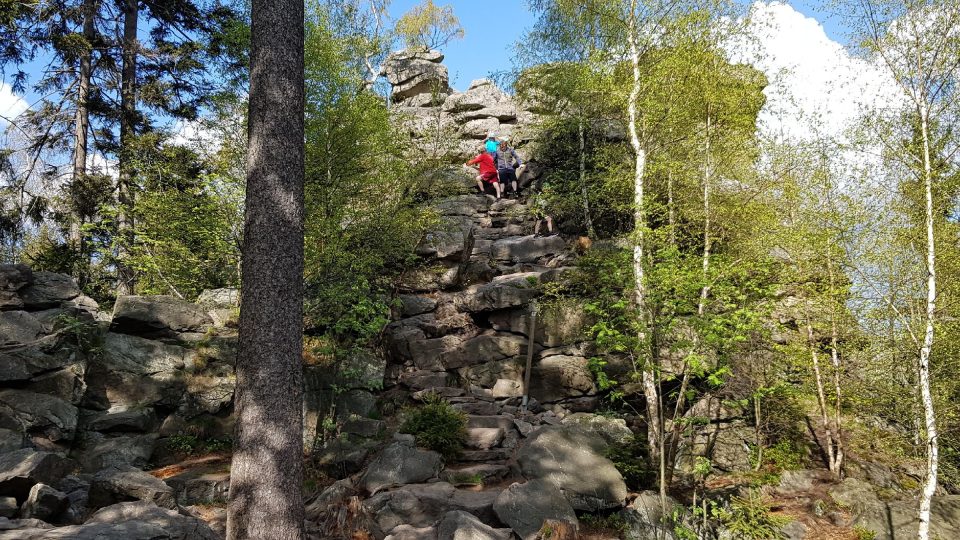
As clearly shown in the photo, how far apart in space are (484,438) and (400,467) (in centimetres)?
205

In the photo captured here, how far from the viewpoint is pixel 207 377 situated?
9.77 m

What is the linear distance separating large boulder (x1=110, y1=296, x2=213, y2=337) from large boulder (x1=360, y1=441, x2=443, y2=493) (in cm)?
→ 522

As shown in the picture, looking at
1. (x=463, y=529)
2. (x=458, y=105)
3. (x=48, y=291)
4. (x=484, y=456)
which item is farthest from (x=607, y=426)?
(x=458, y=105)

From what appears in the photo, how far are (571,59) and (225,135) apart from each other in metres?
11.6

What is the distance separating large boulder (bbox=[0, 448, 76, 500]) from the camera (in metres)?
5.50

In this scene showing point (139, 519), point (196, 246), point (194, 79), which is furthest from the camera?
point (194, 79)

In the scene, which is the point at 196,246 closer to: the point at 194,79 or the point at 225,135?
the point at 225,135

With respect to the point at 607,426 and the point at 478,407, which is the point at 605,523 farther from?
the point at 478,407

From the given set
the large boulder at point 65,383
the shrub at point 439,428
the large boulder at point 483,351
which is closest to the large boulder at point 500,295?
the large boulder at point 483,351

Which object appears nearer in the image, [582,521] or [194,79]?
[582,521]

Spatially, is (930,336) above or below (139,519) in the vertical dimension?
above

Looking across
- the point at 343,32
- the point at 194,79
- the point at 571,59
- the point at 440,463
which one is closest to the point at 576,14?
the point at 571,59

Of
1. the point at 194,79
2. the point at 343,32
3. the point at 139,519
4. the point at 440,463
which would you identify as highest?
the point at 343,32

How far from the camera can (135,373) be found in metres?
9.15
